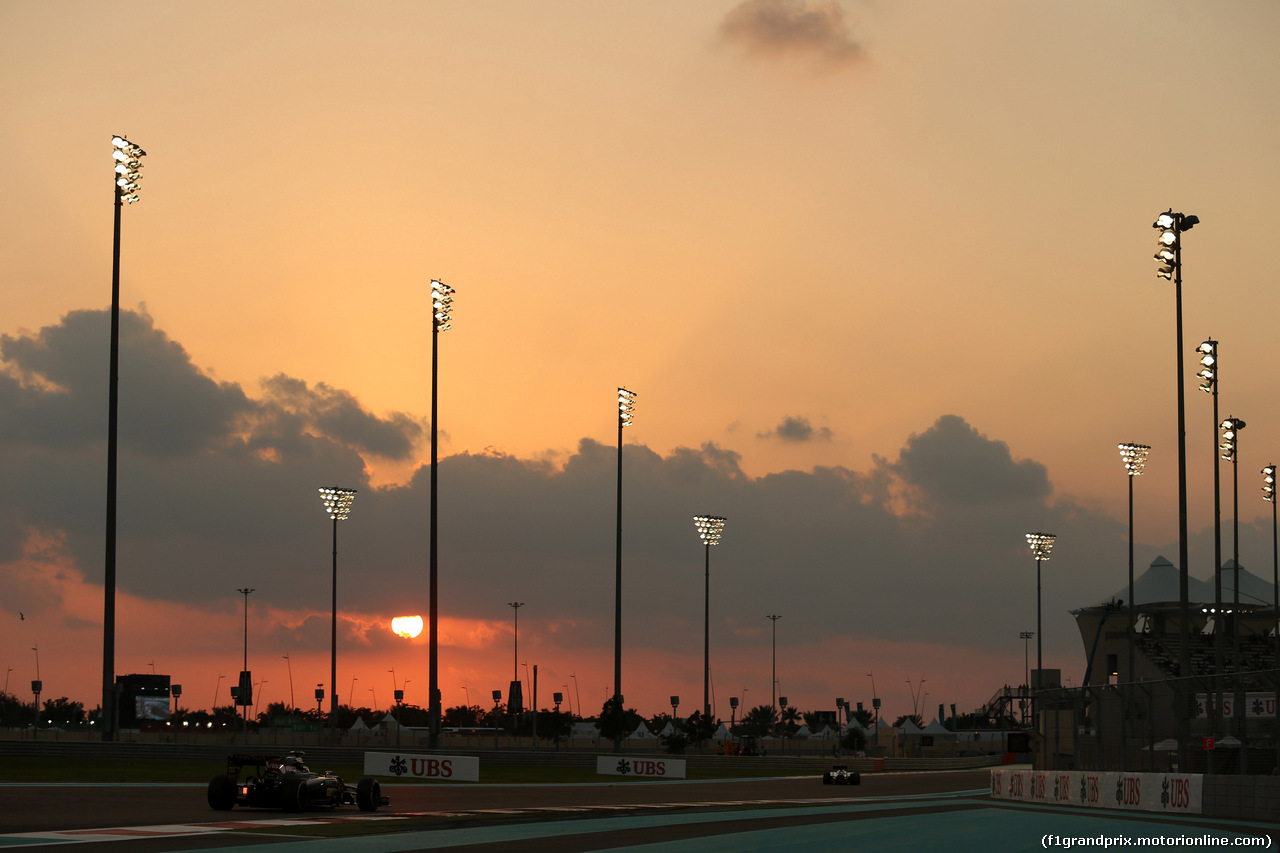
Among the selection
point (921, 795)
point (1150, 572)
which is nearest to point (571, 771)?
point (921, 795)

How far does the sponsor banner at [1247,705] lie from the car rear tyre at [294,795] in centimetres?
1986

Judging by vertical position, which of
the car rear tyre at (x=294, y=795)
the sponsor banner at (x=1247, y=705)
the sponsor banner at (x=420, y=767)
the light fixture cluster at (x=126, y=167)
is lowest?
the sponsor banner at (x=420, y=767)

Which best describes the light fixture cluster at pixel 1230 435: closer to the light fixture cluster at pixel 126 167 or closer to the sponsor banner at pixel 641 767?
the sponsor banner at pixel 641 767

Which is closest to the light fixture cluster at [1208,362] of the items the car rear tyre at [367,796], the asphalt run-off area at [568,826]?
the asphalt run-off area at [568,826]

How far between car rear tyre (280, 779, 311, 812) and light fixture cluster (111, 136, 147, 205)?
2510 cm

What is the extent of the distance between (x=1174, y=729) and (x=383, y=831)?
749 inches

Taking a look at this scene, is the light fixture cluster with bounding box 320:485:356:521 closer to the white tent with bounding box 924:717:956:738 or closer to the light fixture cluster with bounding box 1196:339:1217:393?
the light fixture cluster with bounding box 1196:339:1217:393

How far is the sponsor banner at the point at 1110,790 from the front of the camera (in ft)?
96.9

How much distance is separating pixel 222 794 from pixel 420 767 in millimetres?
22170

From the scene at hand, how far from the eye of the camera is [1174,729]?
102 feet

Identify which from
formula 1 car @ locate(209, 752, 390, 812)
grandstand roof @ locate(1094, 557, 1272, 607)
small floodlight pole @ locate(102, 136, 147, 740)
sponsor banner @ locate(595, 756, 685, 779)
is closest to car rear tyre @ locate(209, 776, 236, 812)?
formula 1 car @ locate(209, 752, 390, 812)

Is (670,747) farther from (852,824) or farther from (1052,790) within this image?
(852,824)

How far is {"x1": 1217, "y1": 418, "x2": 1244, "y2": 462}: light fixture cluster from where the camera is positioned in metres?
55.5

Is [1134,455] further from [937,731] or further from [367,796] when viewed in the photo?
[937,731]
